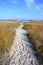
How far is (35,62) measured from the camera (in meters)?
6.99

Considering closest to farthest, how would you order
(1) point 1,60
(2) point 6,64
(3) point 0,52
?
(2) point 6,64, (1) point 1,60, (3) point 0,52

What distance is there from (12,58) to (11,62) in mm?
615

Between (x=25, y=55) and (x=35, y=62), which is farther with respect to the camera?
(x=25, y=55)

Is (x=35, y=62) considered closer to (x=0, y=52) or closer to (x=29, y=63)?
(x=29, y=63)

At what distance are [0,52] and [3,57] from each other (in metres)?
0.56

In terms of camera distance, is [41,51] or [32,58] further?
[41,51]

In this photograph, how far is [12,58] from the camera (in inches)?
300

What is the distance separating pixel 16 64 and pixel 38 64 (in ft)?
3.40

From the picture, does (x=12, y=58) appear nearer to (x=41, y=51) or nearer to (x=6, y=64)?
(x=6, y=64)

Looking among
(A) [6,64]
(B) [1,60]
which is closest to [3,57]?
(B) [1,60]

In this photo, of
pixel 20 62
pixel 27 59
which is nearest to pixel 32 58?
pixel 27 59

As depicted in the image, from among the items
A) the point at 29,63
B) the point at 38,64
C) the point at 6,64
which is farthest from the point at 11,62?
the point at 38,64

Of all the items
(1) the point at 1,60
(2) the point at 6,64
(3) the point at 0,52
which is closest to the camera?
(2) the point at 6,64

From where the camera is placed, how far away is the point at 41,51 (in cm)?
813
